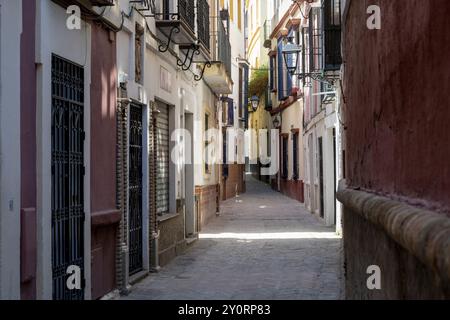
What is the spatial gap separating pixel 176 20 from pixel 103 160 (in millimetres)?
3963

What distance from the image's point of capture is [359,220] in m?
6.68

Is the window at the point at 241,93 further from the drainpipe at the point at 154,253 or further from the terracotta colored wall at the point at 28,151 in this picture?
the terracotta colored wall at the point at 28,151

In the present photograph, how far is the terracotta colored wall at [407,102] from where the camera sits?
3.28 meters

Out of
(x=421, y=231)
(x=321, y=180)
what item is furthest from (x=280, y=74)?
(x=421, y=231)

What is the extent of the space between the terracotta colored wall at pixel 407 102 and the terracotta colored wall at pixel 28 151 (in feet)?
9.49

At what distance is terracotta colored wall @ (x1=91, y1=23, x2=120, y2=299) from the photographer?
27.8ft

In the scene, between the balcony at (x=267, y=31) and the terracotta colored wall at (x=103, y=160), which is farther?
the balcony at (x=267, y=31)

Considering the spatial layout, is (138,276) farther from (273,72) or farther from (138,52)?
(273,72)

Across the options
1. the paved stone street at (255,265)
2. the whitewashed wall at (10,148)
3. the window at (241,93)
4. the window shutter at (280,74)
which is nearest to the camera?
the whitewashed wall at (10,148)

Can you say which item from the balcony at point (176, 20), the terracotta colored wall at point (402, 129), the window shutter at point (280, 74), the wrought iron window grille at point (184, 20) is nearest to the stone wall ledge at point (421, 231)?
the terracotta colored wall at point (402, 129)

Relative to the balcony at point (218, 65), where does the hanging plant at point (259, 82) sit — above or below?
above

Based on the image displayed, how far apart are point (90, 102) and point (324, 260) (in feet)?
20.0

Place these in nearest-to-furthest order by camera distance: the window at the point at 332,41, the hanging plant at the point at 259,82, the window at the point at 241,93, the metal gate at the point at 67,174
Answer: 1. the metal gate at the point at 67,174
2. the window at the point at 332,41
3. the window at the point at 241,93
4. the hanging plant at the point at 259,82
